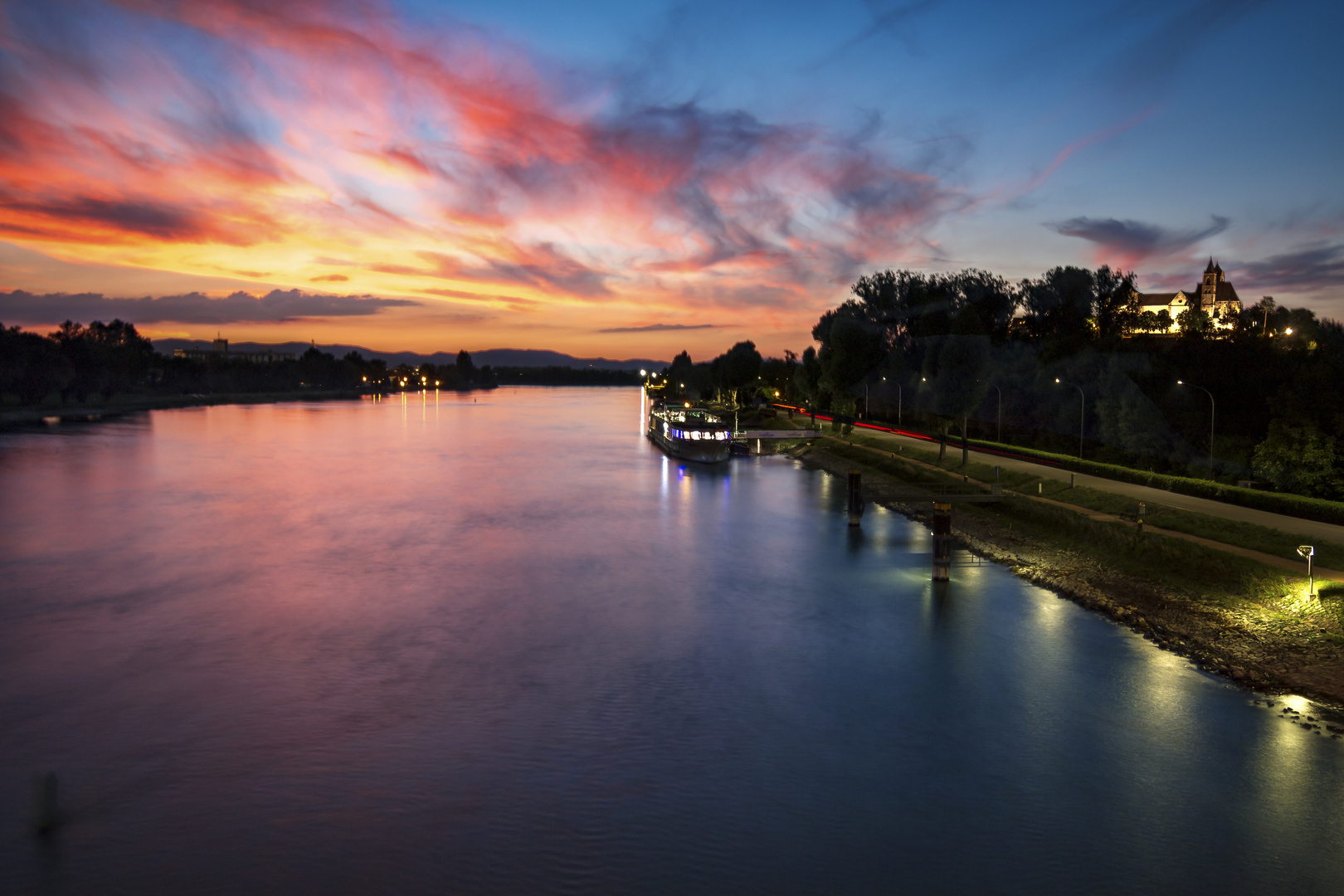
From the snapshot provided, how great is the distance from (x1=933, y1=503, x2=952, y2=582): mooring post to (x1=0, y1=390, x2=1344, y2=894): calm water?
1.26 m

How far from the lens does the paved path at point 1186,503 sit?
26213 millimetres

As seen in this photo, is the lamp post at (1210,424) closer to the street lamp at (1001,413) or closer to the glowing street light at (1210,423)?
the glowing street light at (1210,423)

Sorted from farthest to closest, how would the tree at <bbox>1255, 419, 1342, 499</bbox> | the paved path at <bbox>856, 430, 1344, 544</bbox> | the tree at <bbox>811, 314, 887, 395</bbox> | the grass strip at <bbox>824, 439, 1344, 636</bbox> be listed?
1. the tree at <bbox>811, 314, 887, 395</bbox>
2. the tree at <bbox>1255, 419, 1342, 499</bbox>
3. the paved path at <bbox>856, 430, 1344, 544</bbox>
4. the grass strip at <bbox>824, 439, 1344, 636</bbox>

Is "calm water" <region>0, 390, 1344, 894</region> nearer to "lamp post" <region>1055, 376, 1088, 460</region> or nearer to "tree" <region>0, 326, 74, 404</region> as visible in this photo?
"lamp post" <region>1055, 376, 1088, 460</region>

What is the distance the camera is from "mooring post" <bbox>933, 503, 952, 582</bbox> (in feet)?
92.4

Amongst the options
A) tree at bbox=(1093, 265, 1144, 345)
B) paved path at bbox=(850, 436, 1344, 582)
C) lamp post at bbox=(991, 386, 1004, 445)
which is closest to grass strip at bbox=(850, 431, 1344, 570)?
paved path at bbox=(850, 436, 1344, 582)

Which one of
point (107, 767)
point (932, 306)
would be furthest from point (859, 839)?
point (932, 306)

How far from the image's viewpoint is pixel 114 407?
138875 millimetres

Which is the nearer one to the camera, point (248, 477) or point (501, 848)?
point (501, 848)

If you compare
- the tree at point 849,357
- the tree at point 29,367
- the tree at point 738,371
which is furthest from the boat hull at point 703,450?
the tree at point 29,367

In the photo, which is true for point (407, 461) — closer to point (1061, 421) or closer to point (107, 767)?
point (1061, 421)

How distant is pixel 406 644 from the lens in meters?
22.9

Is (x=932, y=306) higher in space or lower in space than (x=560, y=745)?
higher

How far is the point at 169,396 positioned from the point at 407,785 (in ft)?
607
